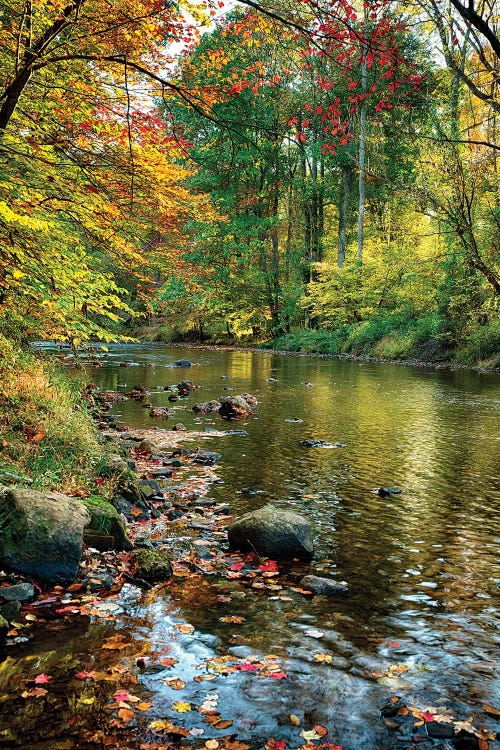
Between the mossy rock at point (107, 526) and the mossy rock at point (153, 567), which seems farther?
the mossy rock at point (107, 526)

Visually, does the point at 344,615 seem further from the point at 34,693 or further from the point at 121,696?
the point at 34,693

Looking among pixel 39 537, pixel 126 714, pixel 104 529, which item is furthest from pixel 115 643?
pixel 104 529

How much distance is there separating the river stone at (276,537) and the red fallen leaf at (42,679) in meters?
2.71

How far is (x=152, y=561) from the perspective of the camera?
5.33 metres

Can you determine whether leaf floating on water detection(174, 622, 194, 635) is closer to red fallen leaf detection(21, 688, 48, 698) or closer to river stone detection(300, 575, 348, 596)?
red fallen leaf detection(21, 688, 48, 698)

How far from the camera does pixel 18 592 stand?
186 inches

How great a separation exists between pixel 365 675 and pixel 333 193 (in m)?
42.8

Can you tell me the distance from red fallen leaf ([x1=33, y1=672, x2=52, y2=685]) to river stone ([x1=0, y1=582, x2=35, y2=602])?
104 centimetres

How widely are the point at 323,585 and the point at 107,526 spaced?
2302 mm

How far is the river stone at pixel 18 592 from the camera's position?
15.2 ft

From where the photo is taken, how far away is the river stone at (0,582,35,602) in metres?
4.63

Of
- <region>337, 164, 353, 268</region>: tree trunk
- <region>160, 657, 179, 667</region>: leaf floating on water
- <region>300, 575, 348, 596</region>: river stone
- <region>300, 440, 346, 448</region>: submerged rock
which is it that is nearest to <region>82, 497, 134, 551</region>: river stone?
<region>300, 575, 348, 596</region>: river stone

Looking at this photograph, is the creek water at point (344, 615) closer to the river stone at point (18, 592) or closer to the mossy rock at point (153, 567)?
the mossy rock at point (153, 567)

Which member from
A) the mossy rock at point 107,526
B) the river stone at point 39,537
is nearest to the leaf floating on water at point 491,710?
the river stone at point 39,537
